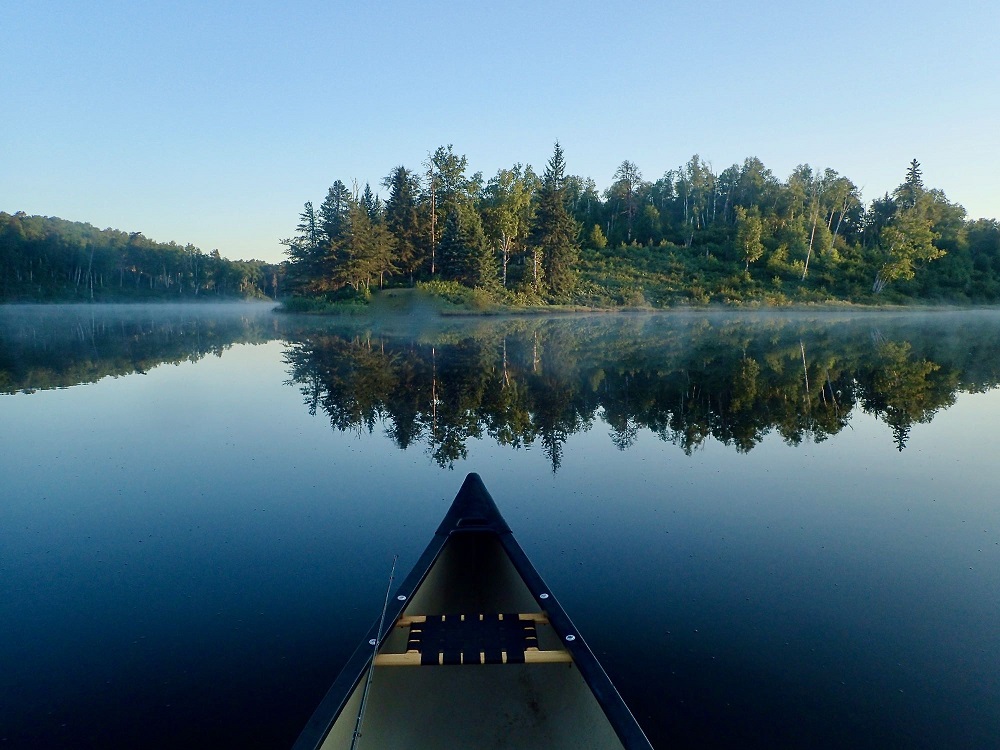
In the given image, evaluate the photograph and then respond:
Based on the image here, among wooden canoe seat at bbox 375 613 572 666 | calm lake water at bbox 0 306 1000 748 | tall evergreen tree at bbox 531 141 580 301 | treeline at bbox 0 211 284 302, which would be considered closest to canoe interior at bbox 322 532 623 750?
wooden canoe seat at bbox 375 613 572 666

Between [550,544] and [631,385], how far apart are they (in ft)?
35.2

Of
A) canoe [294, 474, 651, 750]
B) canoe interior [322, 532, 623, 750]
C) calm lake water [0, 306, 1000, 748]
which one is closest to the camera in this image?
canoe [294, 474, 651, 750]

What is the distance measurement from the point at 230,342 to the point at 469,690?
3222cm

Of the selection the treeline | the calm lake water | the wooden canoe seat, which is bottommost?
the calm lake water

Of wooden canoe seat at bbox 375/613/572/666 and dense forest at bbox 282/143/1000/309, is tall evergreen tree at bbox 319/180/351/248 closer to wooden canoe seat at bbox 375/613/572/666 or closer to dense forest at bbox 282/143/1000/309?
dense forest at bbox 282/143/1000/309

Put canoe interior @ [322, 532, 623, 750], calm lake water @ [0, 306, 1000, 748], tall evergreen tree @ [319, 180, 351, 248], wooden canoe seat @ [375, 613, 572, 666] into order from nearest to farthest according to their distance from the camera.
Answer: canoe interior @ [322, 532, 623, 750] → wooden canoe seat @ [375, 613, 572, 666] → calm lake water @ [0, 306, 1000, 748] → tall evergreen tree @ [319, 180, 351, 248]

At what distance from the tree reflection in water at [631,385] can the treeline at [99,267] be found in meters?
93.2

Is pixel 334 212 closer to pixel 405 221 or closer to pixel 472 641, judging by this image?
pixel 405 221

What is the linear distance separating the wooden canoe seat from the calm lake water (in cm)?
96

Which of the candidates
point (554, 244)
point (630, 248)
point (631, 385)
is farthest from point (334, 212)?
point (631, 385)

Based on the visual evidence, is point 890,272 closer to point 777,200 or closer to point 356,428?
point 777,200

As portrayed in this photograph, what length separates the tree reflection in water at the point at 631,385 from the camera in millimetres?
11891

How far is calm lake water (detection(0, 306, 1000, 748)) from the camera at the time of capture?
4.11m

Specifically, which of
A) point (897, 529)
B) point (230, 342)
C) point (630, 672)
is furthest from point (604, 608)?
point (230, 342)
